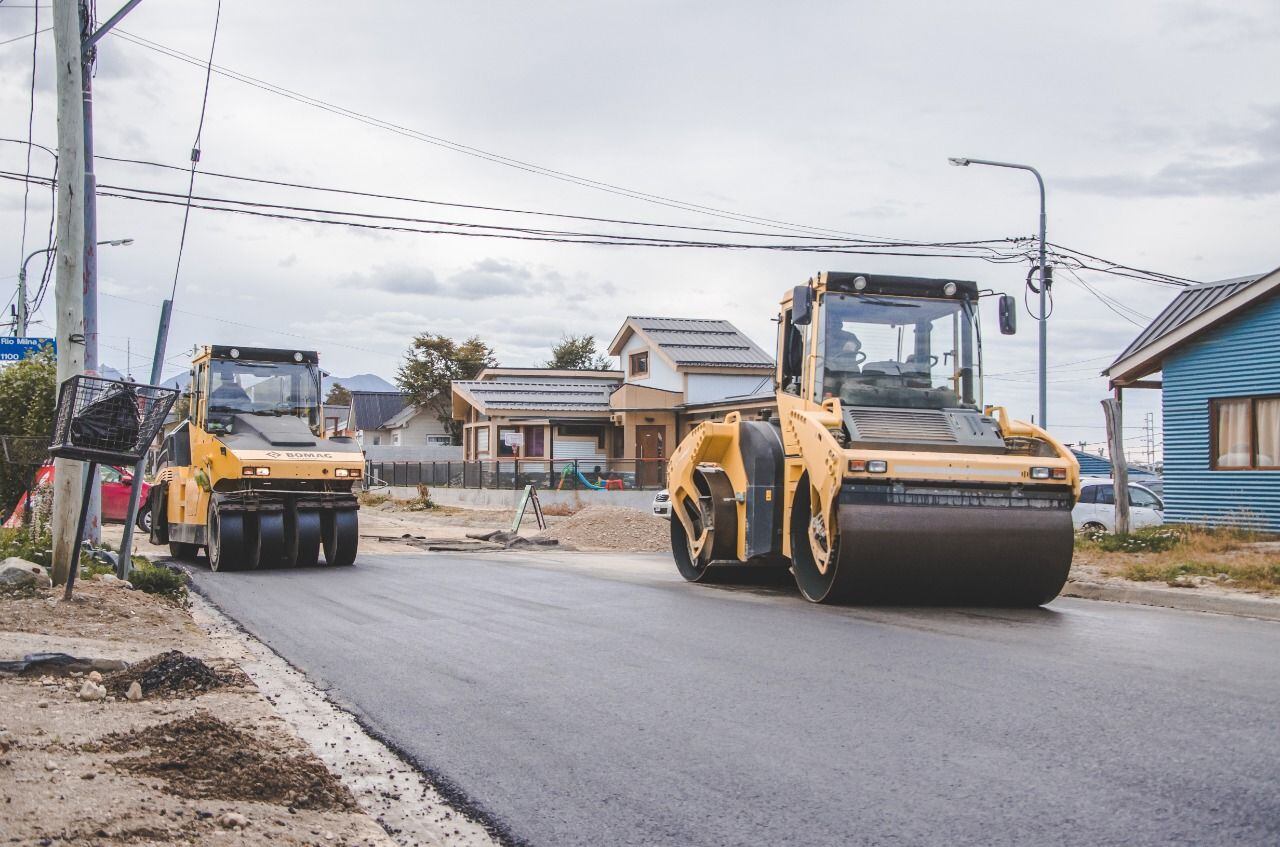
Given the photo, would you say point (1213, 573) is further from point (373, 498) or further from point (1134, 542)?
point (373, 498)

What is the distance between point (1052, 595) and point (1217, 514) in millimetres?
11367

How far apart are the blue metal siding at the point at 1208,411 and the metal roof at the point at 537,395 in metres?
28.3

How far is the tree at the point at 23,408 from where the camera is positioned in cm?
2264

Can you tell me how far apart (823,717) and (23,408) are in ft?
72.9

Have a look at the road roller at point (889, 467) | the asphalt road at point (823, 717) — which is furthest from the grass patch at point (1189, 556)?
the road roller at point (889, 467)

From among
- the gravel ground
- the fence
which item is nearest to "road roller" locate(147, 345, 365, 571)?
the gravel ground

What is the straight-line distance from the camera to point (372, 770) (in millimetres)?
5809

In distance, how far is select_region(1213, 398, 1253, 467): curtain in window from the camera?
68.6 feet

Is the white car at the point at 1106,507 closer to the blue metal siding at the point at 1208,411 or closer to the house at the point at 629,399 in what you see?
the blue metal siding at the point at 1208,411

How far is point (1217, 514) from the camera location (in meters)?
21.2

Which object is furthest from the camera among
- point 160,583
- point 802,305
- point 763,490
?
point 160,583

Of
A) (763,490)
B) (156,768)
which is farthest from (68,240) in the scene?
(156,768)

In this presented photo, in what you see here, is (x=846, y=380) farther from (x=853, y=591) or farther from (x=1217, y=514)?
(x=1217, y=514)

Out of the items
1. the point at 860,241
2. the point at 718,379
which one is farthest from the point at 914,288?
the point at 718,379
